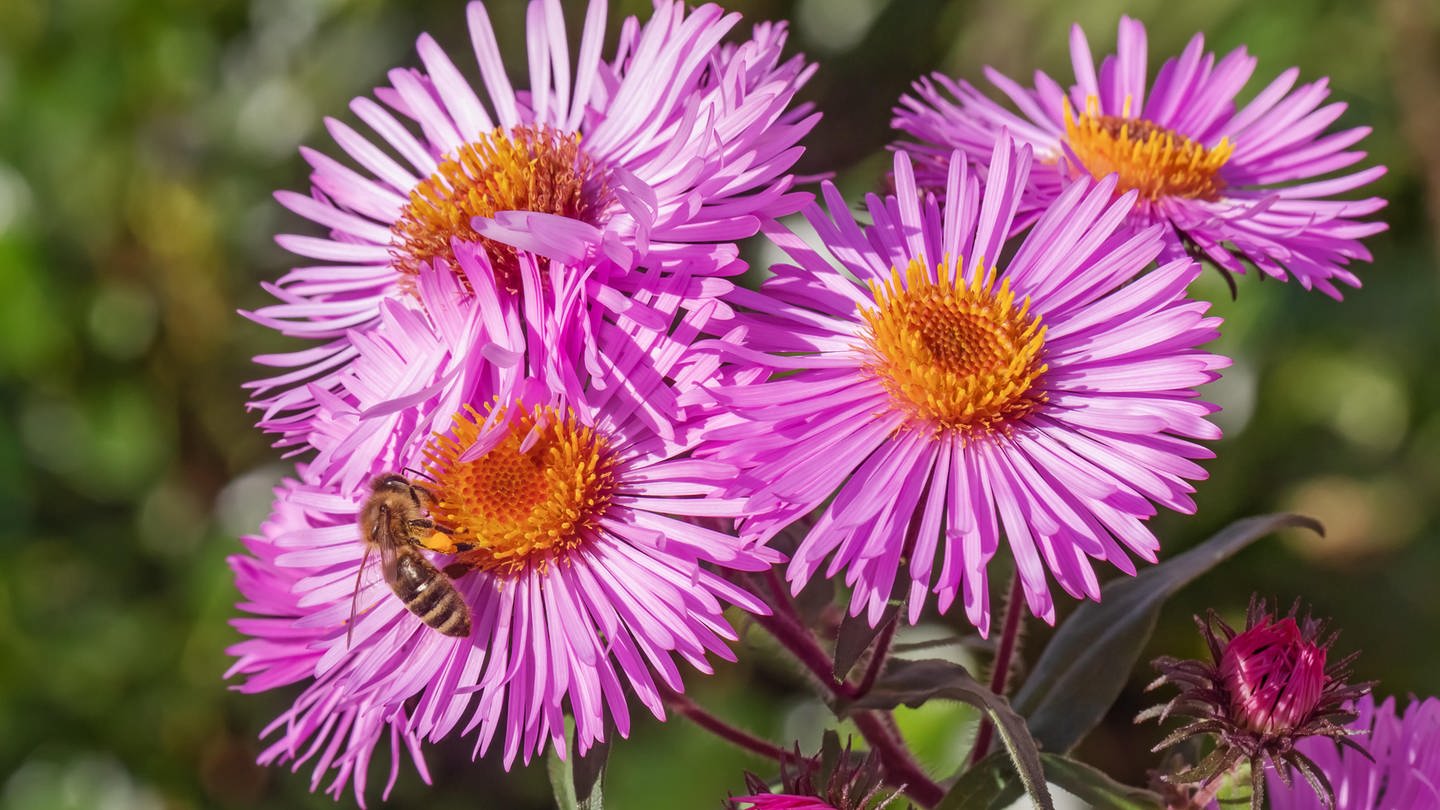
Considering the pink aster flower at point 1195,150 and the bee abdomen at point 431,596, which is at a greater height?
the pink aster flower at point 1195,150

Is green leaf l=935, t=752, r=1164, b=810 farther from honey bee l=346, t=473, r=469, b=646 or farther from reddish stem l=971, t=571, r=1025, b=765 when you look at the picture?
honey bee l=346, t=473, r=469, b=646

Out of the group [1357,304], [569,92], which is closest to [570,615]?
[569,92]

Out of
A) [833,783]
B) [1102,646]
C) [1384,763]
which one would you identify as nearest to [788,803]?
[833,783]

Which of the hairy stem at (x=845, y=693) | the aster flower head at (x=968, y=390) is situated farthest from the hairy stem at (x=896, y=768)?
the aster flower head at (x=968, y=390)

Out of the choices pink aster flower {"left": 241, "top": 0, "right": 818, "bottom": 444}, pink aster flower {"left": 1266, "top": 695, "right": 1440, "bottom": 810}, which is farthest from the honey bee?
pink aster flower {"left": 1266, "top": 695, "right": 1440, "bottom": 810}

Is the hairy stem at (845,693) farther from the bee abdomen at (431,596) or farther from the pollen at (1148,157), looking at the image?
the pollen at (1148,157)

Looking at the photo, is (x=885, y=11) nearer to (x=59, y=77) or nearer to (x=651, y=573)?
(x=59, y=77)
